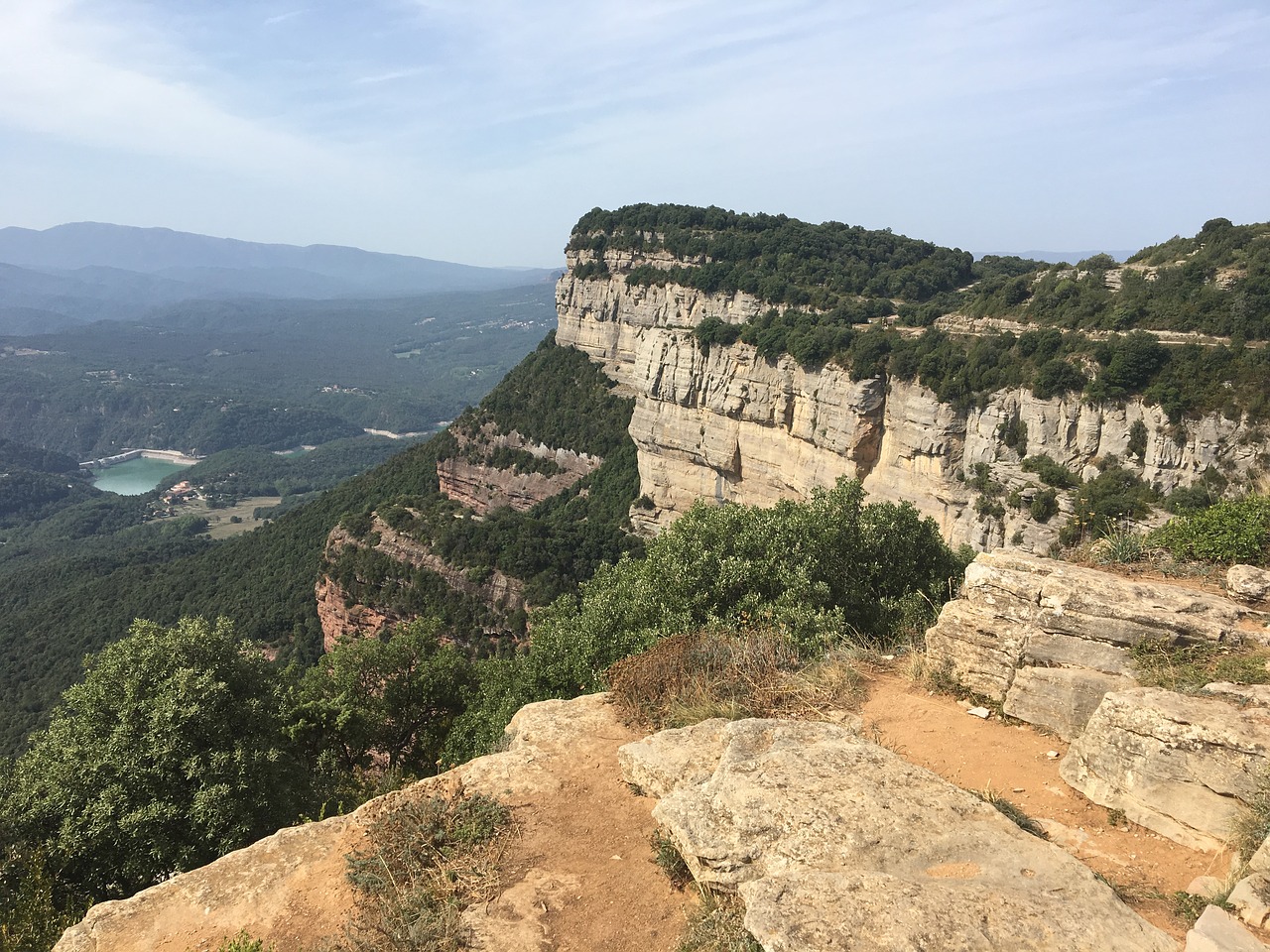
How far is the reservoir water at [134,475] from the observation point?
149 metres

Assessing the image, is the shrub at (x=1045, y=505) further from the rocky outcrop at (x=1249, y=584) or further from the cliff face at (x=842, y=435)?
the rocky outcrop at (x=1249, y=584)

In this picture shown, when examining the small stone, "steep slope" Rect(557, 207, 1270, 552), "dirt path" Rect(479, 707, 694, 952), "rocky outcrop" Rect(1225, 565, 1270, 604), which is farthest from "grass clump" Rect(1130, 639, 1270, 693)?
"steep slope" Rect(557, 207, 1270, 552)

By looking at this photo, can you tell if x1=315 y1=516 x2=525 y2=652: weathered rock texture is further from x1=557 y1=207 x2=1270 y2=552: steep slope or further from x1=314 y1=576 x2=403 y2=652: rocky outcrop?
x1=557 y1=207 x2=1270 y2=552: steep slope

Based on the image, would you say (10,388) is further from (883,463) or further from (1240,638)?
(1240,638)

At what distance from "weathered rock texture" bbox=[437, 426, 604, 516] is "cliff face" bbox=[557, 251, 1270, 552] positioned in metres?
11.0

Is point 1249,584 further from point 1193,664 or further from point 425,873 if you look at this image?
point 425,873

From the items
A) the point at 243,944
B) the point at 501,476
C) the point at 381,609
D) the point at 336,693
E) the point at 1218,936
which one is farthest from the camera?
the point at 501,476

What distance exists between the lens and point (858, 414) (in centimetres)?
3331

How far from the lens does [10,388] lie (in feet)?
590

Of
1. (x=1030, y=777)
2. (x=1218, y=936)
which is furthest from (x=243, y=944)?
(x=1030, y=777)

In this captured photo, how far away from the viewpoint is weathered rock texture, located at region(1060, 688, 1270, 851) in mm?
6406

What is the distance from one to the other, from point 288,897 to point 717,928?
14.5 ft

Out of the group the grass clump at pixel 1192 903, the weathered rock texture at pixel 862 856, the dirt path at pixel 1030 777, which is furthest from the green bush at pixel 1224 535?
the weathered rock texture at pixel 862 856

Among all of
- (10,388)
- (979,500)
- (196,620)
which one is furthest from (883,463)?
(10,388)
